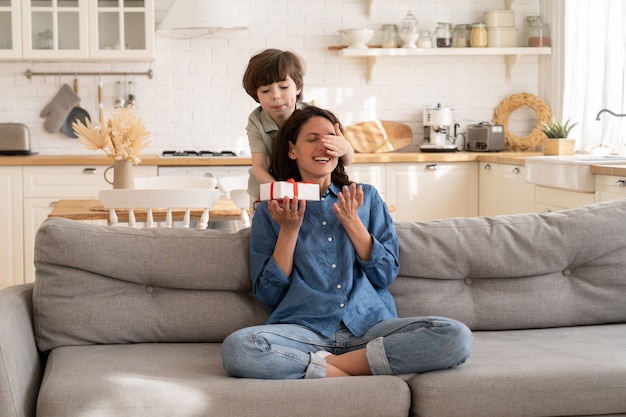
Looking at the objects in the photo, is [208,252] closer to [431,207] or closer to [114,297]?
[114,297]

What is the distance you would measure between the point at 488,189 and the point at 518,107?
951 millimetres

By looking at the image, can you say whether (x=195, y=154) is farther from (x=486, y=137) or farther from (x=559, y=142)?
(x=559, y=142)

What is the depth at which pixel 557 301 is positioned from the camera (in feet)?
8.95

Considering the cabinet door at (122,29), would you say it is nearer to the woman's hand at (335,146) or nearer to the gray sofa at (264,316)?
the gray sofa at (264,316)

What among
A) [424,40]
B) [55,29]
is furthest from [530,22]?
[55,29]

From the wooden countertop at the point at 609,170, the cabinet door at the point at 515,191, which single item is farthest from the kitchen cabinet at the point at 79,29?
the wooden countertop at the point at 609,170

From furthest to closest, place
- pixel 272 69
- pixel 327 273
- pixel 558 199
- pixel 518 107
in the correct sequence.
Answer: pixel 518 107 → pixel 558 199 → pixel 272 69 → pixel 327 273

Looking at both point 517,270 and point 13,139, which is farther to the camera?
point 13,139

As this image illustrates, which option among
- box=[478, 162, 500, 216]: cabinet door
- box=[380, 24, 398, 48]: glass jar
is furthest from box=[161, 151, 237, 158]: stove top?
box=[478, 162, 500, 216]: cabinet door

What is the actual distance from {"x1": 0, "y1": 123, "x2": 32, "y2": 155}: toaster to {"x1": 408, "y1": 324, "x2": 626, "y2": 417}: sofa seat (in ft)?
13.9

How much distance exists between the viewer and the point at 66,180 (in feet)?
18.2

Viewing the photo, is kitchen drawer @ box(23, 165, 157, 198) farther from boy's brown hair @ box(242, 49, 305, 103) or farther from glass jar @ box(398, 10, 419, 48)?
boy's brown hair @ box(242, 49, 305, 103)

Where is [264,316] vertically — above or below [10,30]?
below

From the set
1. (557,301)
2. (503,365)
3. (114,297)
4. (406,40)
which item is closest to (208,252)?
(114,297)
